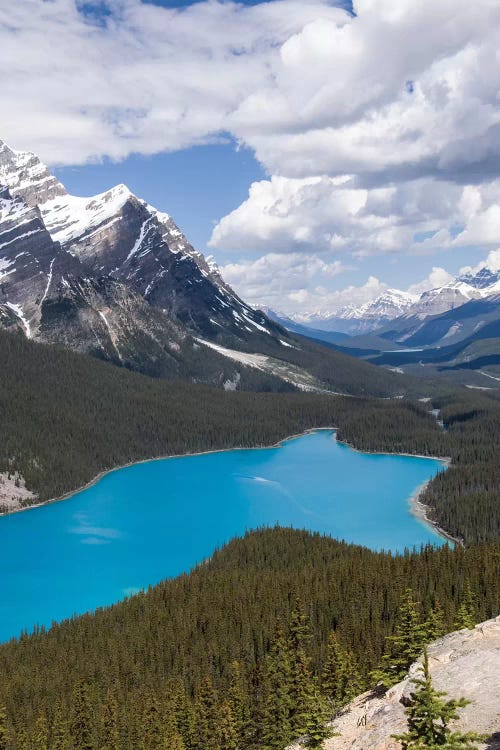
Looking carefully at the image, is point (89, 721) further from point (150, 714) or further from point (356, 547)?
point (356, 547)

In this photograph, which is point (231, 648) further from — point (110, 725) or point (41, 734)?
point (41, 734)

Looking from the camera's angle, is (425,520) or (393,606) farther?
(425,520)

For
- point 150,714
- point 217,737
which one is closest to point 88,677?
point 150,714

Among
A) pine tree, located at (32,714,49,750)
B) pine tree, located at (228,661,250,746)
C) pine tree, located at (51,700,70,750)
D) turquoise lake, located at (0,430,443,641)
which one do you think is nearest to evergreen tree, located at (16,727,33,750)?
pine tree, located at (32,714,49,750)

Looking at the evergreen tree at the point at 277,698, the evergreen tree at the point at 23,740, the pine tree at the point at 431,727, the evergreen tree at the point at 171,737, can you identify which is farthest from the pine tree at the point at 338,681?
the pine tree at the point at 431,727

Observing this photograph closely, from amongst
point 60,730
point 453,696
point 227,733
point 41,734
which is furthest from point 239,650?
point 453,696

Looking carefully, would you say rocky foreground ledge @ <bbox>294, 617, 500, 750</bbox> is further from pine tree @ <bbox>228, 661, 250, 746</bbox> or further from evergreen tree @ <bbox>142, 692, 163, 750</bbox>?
evergreen tree @ <bbox>142, 692, 163, 750</bbox>

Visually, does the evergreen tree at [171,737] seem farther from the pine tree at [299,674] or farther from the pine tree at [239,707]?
the pine tree at [299,674]
